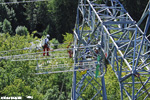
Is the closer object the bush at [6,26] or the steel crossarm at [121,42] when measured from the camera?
the steel crossarm at [121,42]

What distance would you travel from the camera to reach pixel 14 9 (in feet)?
225

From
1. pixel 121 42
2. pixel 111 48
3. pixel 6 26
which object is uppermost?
pixel 6 26

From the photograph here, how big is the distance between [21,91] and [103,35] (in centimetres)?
1519

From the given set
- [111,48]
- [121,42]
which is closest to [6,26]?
[111,48]

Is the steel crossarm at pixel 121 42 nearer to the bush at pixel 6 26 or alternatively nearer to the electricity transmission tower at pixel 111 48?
the electricity transmission tower at pixel 111 48

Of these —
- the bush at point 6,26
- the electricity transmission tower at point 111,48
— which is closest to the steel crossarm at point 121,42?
the electricity transmission tower at point 111,48

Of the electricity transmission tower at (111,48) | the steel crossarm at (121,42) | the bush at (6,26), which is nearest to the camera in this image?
the steel crossarm at (121,42)

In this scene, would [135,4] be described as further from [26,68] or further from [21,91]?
[21,91]

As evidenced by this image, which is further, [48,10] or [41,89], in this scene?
[48,10]

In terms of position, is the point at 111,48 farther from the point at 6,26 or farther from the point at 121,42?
the point at 6,26

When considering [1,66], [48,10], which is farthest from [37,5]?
[1,66]

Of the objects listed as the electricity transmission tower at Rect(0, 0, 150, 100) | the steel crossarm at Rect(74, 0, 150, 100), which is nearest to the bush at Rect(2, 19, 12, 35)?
the electricity transmission tower at Rect(0, 0, 150, 100)

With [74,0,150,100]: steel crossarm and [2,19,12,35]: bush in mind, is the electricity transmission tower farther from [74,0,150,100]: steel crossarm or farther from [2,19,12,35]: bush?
[2,19,12,35]: bush

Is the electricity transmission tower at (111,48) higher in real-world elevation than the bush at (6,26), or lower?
lower
